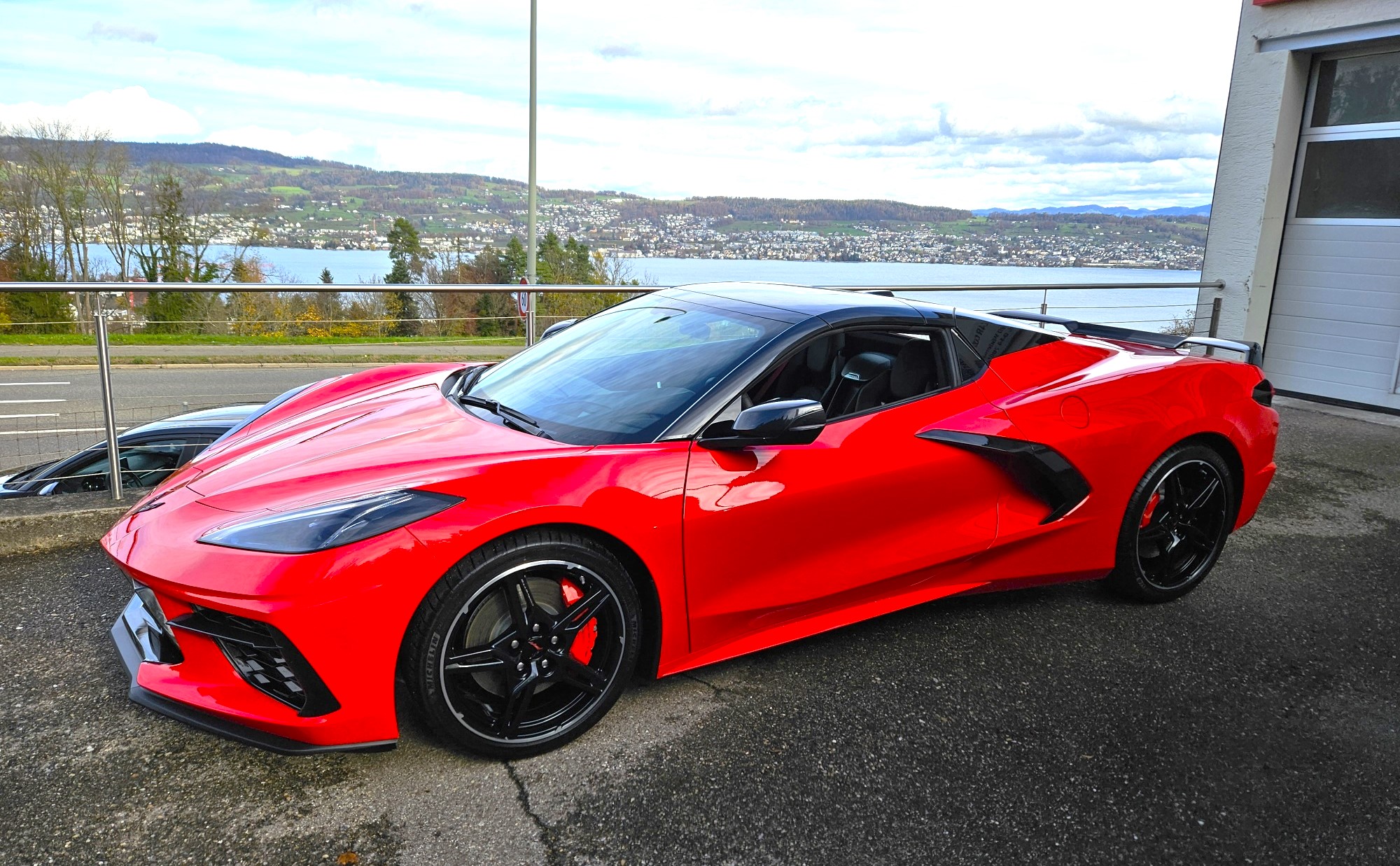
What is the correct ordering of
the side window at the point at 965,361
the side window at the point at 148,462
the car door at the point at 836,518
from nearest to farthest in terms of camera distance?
the car door at the point at 836,518 → the side window at the point at 965,361 → the side window at the point at 148,462

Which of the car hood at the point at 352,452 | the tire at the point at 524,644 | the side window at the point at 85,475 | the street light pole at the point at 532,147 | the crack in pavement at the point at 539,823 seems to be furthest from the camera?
the street light pole at the point at 532,147

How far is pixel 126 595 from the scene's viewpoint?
370cm

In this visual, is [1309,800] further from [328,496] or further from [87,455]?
[87,455]

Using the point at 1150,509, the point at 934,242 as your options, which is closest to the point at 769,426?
the point at 1150,509

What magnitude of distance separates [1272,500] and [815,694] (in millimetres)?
3932

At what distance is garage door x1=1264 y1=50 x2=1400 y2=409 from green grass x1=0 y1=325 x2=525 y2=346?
764 centimetres

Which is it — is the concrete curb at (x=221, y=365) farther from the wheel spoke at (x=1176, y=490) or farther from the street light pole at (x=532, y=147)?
the street light pole at (x=532, y=147)

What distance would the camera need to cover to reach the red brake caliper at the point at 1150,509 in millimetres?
3643

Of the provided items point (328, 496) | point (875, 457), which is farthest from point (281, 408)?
point (875, 457)

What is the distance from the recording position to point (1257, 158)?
8.62 m

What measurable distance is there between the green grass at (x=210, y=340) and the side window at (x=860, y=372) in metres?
3.30

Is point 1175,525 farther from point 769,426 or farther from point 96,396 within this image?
point 96,396

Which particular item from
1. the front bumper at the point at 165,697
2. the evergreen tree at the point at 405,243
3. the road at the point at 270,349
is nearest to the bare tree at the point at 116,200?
the evergreen tree at the point at 405,243

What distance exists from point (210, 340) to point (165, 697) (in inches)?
143
